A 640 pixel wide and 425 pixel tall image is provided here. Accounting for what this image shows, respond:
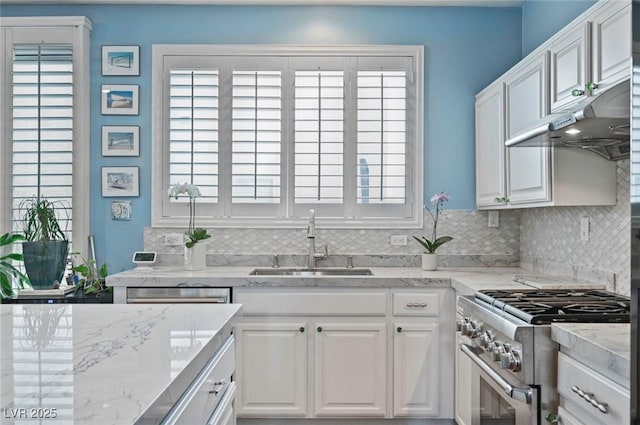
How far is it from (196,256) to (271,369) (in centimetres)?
87

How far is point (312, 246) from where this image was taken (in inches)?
138

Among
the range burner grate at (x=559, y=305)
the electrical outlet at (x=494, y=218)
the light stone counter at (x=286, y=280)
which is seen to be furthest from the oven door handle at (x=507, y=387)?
the electrical outlet at (x=494, y=218)

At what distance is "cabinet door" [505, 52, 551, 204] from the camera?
2568mm

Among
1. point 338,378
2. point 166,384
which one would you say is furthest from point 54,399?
point 338,378

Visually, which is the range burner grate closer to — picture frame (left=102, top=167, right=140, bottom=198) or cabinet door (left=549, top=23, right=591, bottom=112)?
cabinet door (left=549, top=23, right=591, bottom=112)

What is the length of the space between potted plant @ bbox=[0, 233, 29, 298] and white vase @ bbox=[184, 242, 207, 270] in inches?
40.7

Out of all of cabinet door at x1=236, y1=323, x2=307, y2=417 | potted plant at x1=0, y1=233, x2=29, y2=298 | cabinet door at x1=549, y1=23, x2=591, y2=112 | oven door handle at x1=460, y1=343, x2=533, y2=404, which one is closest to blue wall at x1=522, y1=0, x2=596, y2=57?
cabinet door at x1=549, y1=23, x2=591, y2=112

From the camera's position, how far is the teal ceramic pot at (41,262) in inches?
125

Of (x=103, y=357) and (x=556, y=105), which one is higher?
(x=556, y=105)

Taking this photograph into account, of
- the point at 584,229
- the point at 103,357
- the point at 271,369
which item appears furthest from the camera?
the point at 271,369

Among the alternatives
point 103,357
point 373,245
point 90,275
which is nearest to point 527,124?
point 373,245

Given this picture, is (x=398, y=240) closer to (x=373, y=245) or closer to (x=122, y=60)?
(x=373, y=245)

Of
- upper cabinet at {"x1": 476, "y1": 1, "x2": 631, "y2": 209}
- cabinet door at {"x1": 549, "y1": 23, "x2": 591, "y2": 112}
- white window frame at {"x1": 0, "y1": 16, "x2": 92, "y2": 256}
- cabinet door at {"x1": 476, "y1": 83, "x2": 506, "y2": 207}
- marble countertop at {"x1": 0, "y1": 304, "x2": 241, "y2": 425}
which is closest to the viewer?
marble countertop at {"x1": 0, "y1": 304, "x2": 241, "y2": 425}

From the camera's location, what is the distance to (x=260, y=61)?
366 centimetres
